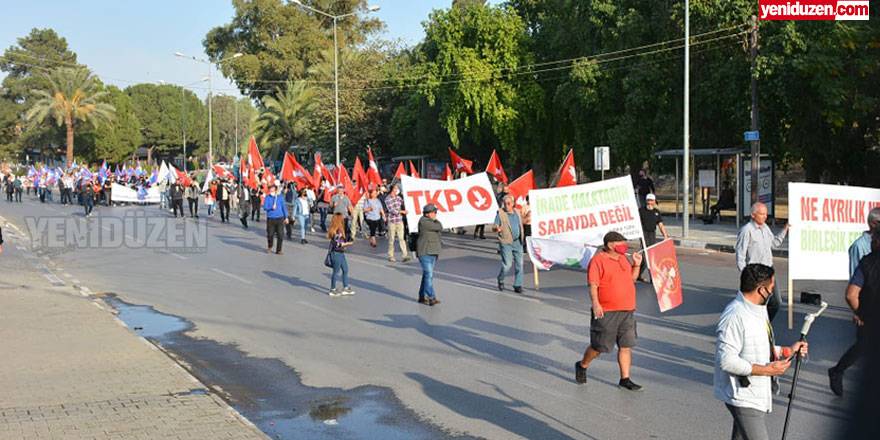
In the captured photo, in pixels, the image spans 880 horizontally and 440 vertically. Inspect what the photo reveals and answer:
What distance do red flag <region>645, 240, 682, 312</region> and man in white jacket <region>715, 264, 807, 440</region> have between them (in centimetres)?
601

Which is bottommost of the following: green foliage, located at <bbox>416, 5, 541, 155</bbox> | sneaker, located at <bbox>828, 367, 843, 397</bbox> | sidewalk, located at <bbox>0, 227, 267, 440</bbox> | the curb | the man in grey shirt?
sidewalk, located at <bbox>0, 227, 267, 440</bbox>

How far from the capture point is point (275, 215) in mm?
22422

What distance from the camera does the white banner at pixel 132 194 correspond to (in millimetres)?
49406

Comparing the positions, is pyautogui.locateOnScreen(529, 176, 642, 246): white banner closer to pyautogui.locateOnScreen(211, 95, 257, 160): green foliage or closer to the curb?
the curb

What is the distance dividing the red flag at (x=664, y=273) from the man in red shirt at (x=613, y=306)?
2.99 metres

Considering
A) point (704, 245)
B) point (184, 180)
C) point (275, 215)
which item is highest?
point (184, 180)

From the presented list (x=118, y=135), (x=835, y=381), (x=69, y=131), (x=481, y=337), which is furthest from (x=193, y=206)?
(x=118, y=135)

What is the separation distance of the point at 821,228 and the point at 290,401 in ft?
22.1

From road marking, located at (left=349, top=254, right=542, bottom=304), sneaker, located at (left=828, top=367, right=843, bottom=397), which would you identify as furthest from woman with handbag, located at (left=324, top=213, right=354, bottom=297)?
sneaker, located at (left=828, top=367, right=843, bottom=397)

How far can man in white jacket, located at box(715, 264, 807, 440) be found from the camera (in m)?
5.14

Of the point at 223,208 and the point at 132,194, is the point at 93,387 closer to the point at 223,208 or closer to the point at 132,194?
the point at 223,208

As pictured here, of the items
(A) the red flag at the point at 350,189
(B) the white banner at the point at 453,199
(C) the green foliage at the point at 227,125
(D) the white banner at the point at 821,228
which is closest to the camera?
(D) the white banner at the point at 821,228

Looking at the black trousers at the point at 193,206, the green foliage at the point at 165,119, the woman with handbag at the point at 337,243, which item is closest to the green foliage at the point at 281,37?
the black trousers at the point at 193,206

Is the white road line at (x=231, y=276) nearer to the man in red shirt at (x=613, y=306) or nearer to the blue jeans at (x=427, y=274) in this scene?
the blue jeans at (x=427, y=274)
